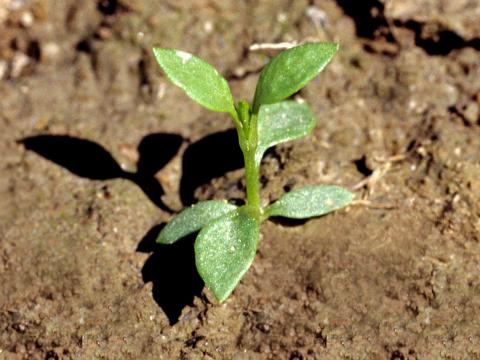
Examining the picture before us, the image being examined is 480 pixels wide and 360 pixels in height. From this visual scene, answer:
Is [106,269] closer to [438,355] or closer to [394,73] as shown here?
[438,355]

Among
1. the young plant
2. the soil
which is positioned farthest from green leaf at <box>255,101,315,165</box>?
the soil

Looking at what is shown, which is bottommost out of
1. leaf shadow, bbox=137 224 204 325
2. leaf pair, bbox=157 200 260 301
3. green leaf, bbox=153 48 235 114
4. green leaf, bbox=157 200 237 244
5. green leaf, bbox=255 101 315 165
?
leaf shadow, bbox=137 224 204 325

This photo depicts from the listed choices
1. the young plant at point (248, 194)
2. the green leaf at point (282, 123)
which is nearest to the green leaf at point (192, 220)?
the young plant at point (248, 194)

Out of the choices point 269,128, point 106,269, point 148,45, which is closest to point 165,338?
point 106,269

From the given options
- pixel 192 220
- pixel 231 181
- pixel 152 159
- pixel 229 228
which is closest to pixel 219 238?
pixel 229 228

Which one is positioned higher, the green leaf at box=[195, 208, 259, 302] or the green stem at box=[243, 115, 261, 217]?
the green stem at box=[243, 115, 261, 217]

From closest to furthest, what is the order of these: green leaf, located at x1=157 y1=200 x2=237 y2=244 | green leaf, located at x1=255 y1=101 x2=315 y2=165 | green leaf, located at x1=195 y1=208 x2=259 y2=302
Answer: green leaf, located at x1=195 y1=208 x2=259 y2=302, green leaf, located at x1=157 y1=200 x2=237 y2=244, green leaf, located at x1=255 y1=101 x2=315 y2=165

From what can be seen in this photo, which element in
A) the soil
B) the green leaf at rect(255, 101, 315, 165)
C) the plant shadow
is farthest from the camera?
the plant shadow

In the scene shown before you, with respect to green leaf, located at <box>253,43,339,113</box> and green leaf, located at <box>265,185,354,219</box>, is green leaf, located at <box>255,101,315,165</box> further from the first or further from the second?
green leaf, located at <box>253,43,339,113</box>

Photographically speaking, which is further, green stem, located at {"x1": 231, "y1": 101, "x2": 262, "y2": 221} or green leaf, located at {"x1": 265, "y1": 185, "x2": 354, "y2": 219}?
green leaf, located at {"x1": 265, "y1": 185, "x2": 354, "y2": 219}
